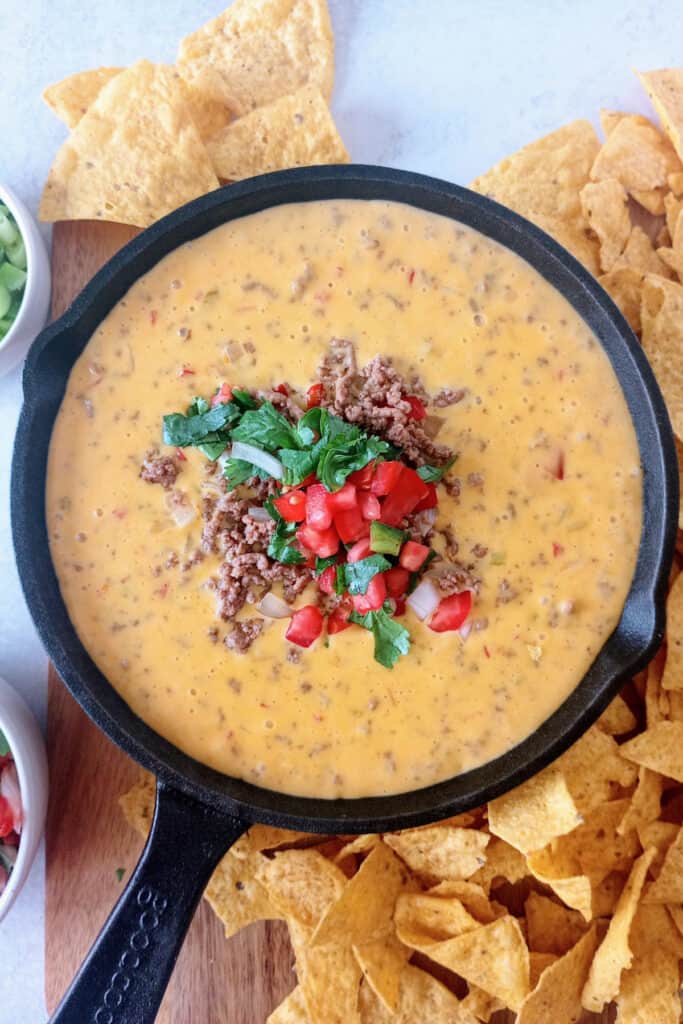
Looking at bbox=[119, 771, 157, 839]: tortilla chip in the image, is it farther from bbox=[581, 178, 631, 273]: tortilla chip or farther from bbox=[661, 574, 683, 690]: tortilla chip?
bbox=[581, 178, 631, 273]: tortilla chip

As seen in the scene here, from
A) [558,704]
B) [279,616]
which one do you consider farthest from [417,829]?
[279,616]

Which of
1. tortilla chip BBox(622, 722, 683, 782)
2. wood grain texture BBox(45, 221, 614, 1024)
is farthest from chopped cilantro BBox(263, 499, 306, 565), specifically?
tortilla chip BBox(622, 722, 683, 782)

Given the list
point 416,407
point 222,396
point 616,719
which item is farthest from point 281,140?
point 616,719

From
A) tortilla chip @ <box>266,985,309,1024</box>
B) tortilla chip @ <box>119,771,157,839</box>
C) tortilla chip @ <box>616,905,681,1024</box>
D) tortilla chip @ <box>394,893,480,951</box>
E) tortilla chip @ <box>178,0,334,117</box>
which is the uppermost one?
tortilla chip @ <box>178,0,334,117</box>

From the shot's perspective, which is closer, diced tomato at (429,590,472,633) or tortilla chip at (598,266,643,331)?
diced tomato at (429,590,472,633)

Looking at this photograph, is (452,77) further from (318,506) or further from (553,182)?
(318,506)

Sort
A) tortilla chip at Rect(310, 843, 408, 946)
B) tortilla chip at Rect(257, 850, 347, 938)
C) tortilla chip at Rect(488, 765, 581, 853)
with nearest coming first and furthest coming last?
tortilla chip at Rect(488, 765, 581, 853)
tortilla chip at Rect(310, 843, 408, 946)
tortilla chip at Rect(257, 850, 347, 938)

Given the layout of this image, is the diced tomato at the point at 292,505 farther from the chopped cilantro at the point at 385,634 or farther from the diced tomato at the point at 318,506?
the chopped cilantro at the point at 385,634

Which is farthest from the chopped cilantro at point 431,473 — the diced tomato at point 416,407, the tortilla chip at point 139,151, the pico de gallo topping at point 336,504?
the tortilla chip at point 139,151
